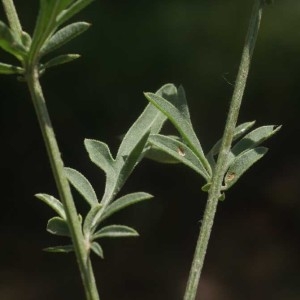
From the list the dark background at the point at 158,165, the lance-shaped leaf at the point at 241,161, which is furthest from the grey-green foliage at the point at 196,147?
the dark background at the point at 158,165

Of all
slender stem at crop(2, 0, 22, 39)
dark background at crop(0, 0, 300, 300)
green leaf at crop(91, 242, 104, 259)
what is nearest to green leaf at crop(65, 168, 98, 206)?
green leaf at crop(91, 242, 104, 259)

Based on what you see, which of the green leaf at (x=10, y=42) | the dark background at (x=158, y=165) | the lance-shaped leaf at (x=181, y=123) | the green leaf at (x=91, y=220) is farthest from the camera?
the dark background at (x=158, y=165)

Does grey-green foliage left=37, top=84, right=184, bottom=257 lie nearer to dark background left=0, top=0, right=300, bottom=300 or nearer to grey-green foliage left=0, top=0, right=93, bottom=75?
grey-green foliage left=0, top=0, right=93, bottom=75

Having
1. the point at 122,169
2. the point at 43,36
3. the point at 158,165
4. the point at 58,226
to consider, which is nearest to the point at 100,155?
the point at 122,169

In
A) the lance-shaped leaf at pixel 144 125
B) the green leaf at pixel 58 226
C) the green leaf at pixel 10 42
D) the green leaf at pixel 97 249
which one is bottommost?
the green leaf at pixel 97 249

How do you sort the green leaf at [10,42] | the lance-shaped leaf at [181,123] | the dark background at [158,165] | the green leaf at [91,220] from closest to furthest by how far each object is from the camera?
the green leaf at [10,42]
the green leaf at [91,220]
the lance-shaped leaf at [181,123]
the dark background at [158,165]

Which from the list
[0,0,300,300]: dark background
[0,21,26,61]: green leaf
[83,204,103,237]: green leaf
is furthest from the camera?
[0,0,300,300]: dark background

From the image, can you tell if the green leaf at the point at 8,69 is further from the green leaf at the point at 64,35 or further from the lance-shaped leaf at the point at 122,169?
the lance-shaped leaf at the point at 122,169
